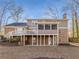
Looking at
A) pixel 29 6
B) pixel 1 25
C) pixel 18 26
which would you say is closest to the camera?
pixel 18 26

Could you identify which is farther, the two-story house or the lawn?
the two-story house

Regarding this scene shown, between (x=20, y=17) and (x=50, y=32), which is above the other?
(x=20, y=17)

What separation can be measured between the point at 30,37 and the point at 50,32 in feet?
14.1

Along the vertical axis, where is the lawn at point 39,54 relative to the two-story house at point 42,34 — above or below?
below

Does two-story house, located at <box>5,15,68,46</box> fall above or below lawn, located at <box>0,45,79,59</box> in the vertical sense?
above

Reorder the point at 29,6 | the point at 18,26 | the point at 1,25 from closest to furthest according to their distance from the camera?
the point at 18,26 → the point at 29,6 → the point at 1,25

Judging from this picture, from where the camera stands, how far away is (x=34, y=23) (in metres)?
42.0

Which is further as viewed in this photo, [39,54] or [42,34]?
[42,34]

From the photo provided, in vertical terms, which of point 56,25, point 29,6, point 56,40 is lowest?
point 56,40

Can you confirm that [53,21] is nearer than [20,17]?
Yes

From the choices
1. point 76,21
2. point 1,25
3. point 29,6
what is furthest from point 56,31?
point 1,25

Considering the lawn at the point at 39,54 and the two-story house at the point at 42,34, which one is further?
the two-story house at the point at 42,34

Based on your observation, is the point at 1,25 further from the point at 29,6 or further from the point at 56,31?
the point at 56,31

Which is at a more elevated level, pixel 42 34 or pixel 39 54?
pixel 42 34
